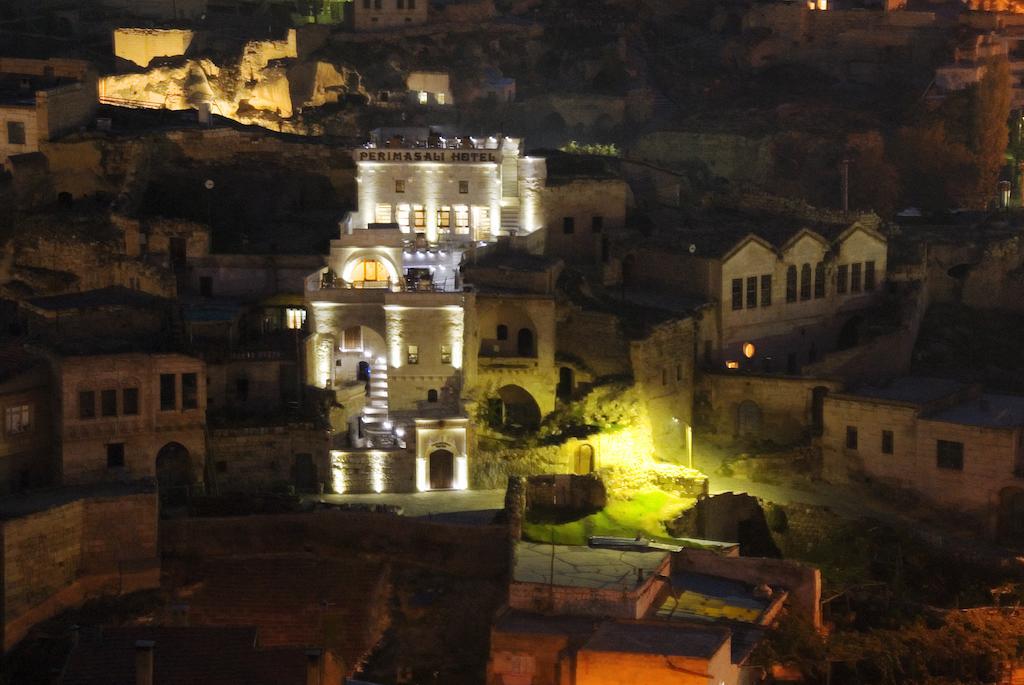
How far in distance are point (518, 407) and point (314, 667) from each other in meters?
16.6

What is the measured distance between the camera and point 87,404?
44.9 metres

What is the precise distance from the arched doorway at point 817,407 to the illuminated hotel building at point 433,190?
871cm

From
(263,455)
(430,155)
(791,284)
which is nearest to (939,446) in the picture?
(791,284)

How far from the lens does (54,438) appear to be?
45.2 meters

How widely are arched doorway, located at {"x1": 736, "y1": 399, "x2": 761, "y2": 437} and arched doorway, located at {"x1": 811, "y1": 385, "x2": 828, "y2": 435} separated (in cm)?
135

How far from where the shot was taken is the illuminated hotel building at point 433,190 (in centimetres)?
5456

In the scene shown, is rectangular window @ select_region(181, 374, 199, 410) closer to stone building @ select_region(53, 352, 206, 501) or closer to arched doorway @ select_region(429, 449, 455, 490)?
stone building @ select_region(53, 352, 206, 501)

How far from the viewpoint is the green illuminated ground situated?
4522 centimetres

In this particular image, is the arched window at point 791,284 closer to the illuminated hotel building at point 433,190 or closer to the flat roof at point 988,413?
the flat roof at point 988,413

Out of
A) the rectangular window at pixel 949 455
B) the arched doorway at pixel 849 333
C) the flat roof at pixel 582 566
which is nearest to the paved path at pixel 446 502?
the flat roof at pixel 582 566

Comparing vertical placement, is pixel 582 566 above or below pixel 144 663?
above

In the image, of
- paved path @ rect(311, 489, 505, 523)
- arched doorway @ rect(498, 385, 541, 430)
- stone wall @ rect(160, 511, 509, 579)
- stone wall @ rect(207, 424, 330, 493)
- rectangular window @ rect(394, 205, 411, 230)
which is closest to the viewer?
stone wall @ rect(160, 511, 509, 579)

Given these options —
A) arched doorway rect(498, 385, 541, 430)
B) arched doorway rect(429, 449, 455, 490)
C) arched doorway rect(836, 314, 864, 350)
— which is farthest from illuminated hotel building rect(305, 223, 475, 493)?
arched doorway rect(836, 314, 864, 350)

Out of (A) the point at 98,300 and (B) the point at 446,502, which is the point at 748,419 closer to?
(B) the point at 446,502
